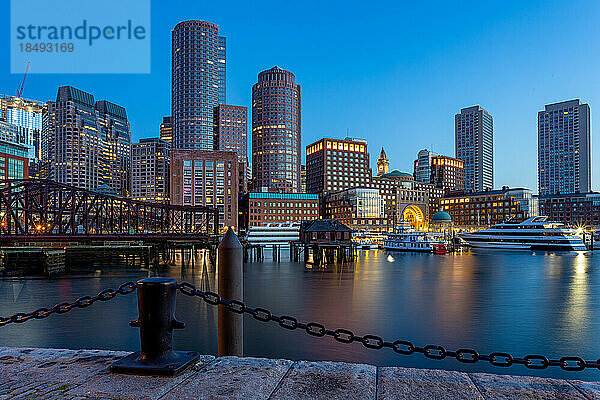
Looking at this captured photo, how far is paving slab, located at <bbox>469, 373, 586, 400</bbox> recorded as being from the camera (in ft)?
15.2

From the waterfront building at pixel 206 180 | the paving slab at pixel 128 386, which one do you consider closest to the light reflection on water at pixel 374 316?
the paving slab at pixel 128 386

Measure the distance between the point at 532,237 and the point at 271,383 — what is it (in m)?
137

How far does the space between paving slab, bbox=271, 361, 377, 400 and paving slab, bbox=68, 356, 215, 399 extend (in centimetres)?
136

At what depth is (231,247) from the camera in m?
8.42

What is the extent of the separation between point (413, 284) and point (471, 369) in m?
33.3

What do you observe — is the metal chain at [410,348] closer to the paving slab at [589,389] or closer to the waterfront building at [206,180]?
the paving slab at [589,389]

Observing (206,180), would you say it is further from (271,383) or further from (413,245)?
(271,383)

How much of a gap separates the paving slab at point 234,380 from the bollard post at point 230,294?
7.43ft

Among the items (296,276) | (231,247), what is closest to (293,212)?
(296,276)

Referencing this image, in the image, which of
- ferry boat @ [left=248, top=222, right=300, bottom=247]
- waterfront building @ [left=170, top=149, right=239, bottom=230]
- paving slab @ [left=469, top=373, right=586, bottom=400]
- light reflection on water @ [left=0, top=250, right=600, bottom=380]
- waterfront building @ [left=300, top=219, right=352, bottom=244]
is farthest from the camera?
waterfront building @ [left=170, top=149, right=239, bottom=230]

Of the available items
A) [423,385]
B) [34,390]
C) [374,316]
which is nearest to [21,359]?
[34,390]

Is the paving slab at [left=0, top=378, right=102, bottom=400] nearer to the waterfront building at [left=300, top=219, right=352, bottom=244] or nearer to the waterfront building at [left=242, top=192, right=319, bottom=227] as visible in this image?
the waterfront building at [left=300, top=219, right=352, bottom=244]

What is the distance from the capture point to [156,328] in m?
5.77

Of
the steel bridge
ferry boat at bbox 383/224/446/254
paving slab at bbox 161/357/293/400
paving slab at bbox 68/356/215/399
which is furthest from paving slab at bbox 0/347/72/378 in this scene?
ferry boat at bbox 383/224/446/254
